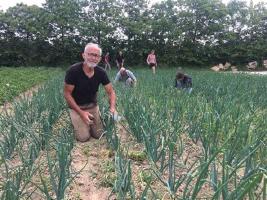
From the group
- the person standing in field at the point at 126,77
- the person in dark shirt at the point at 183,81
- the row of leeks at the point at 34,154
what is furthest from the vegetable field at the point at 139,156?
the person standing in field at the point at 126,77

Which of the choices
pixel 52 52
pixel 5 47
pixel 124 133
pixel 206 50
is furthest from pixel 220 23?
pixel 124 133

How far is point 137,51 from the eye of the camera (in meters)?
24.7

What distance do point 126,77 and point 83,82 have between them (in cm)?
430

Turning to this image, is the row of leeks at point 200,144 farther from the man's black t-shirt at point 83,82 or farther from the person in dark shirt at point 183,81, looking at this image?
the person in dark shirt at point 183,81

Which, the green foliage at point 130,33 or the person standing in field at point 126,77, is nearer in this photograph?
the person standing in field at point 126,77

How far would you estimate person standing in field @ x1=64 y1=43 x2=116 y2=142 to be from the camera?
14.0 feet

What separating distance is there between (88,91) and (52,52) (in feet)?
68.7

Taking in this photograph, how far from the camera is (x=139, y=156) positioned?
3.54 meters

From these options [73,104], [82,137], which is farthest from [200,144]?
[73,104]

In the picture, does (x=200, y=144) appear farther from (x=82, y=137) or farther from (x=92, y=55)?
(x=92, y=55)

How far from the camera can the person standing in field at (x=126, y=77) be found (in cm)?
846

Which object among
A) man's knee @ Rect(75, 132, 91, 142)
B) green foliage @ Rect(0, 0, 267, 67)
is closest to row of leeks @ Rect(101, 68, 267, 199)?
man's knee @ Rect(75, 132, 91, 142)

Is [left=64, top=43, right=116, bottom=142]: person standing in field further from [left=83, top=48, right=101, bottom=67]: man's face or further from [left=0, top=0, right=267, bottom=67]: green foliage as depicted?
[left=0, top=0, right=267, bottom=67]: green foliage

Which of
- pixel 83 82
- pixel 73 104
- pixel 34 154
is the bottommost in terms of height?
pixel 34 154
